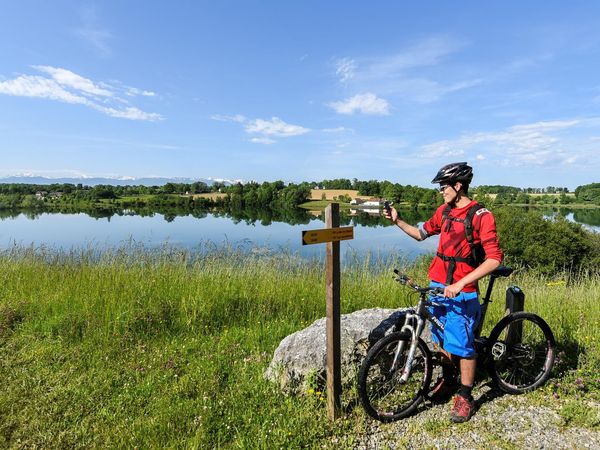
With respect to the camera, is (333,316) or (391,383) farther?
(391,383)

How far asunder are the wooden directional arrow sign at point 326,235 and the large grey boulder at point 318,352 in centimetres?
115

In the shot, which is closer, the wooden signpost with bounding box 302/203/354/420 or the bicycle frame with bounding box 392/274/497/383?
the wooden signpost with bounding box 302/203/354/420

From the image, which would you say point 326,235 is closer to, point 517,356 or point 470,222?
point 470,222

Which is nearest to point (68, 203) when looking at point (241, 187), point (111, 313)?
point (241, 187)

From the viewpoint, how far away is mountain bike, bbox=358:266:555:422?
3012mm

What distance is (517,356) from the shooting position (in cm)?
355

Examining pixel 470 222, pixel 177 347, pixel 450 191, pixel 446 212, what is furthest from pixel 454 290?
pixel 177 347

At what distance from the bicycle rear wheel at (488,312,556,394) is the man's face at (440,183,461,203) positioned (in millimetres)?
1460

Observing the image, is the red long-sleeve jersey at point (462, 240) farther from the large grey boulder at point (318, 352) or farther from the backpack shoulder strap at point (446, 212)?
the large grey boulder at point (318, 352)

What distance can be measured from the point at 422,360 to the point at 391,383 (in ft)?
1.29

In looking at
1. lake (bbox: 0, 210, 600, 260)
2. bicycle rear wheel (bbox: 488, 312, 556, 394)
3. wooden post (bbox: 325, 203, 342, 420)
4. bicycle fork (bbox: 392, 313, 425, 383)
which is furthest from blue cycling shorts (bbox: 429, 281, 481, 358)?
lake (bbox: 0, 210, 600, 260)

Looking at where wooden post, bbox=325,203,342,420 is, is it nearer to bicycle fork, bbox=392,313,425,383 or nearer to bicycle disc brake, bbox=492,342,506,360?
bicycle fork, bbox=392,313,425,383

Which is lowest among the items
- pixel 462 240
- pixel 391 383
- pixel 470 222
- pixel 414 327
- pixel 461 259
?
pixel 391 383

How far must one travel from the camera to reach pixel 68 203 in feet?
283
